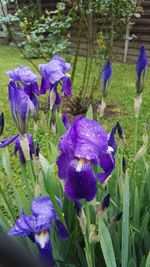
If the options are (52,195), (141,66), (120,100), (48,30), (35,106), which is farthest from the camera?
(120,100)

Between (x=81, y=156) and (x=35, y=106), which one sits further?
(x=35, y=106)

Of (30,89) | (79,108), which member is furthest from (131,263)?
(79,108)

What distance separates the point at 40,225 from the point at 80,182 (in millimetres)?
332

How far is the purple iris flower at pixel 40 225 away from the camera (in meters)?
1.21

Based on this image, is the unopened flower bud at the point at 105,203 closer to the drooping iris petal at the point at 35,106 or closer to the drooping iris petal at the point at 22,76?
the drooping iris petal at the point at 35,106

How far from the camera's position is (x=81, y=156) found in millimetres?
953

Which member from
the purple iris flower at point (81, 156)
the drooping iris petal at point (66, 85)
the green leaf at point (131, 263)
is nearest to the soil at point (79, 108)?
the drooping iris petal at point (66, 85)

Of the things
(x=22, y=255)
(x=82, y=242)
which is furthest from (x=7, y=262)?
(x=82, y=242)

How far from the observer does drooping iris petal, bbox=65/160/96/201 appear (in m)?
0.94

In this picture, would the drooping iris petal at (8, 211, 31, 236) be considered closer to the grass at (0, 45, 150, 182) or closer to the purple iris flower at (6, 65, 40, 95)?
the purple iris flower at (6, 65, 40, 95)

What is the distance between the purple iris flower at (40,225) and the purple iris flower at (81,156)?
0.77 ft

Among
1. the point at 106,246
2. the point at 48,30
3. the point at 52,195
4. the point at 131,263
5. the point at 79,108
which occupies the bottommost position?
the point at 79,108

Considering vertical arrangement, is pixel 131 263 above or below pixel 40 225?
below

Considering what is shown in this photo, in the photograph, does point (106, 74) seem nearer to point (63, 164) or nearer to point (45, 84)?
point (45, 84)
